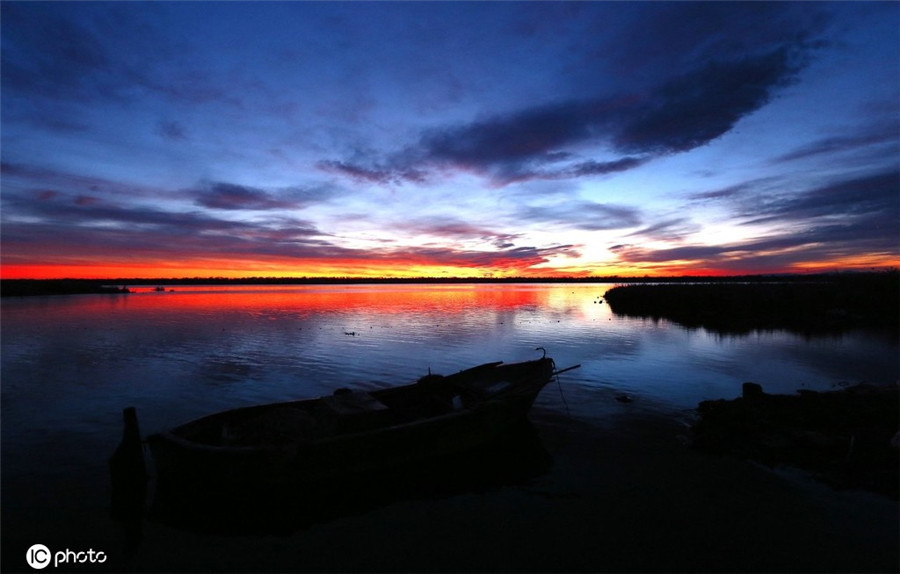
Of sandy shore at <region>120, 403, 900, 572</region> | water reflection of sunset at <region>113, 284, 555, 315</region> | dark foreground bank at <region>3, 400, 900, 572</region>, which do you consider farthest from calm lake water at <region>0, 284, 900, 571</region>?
water reflection of sunset at <region>113, 284, 555, 315</region>

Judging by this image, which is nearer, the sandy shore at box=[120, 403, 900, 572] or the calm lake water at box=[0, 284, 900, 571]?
the sandy shore at box=[120, 403, 900, 572]

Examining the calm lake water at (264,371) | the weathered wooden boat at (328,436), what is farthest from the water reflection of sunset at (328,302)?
the weathered wooden boat at (328,436)

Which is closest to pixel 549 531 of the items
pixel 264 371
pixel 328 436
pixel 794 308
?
pixel 328 436

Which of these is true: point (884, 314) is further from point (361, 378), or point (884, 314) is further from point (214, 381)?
point (214, 381)

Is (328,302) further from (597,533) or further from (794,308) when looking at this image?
(597,533)

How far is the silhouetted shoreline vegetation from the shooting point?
129 feet

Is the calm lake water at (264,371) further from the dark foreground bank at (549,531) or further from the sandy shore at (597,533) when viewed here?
the sandy shore at (597,533)

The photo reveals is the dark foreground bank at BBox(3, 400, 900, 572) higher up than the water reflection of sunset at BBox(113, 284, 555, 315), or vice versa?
the water reflection of sunset at BBox(113, 284, 555, 315)

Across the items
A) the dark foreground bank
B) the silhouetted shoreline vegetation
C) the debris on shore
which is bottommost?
the dark foreground bank

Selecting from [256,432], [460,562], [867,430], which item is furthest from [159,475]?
[867,430]

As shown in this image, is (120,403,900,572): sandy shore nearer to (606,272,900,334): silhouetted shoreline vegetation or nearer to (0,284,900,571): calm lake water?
(0,284,900,571): calm lake water

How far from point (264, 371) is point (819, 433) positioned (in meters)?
22.3

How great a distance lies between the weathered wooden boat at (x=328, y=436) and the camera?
28.9ft

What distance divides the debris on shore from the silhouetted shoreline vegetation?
985 inches
